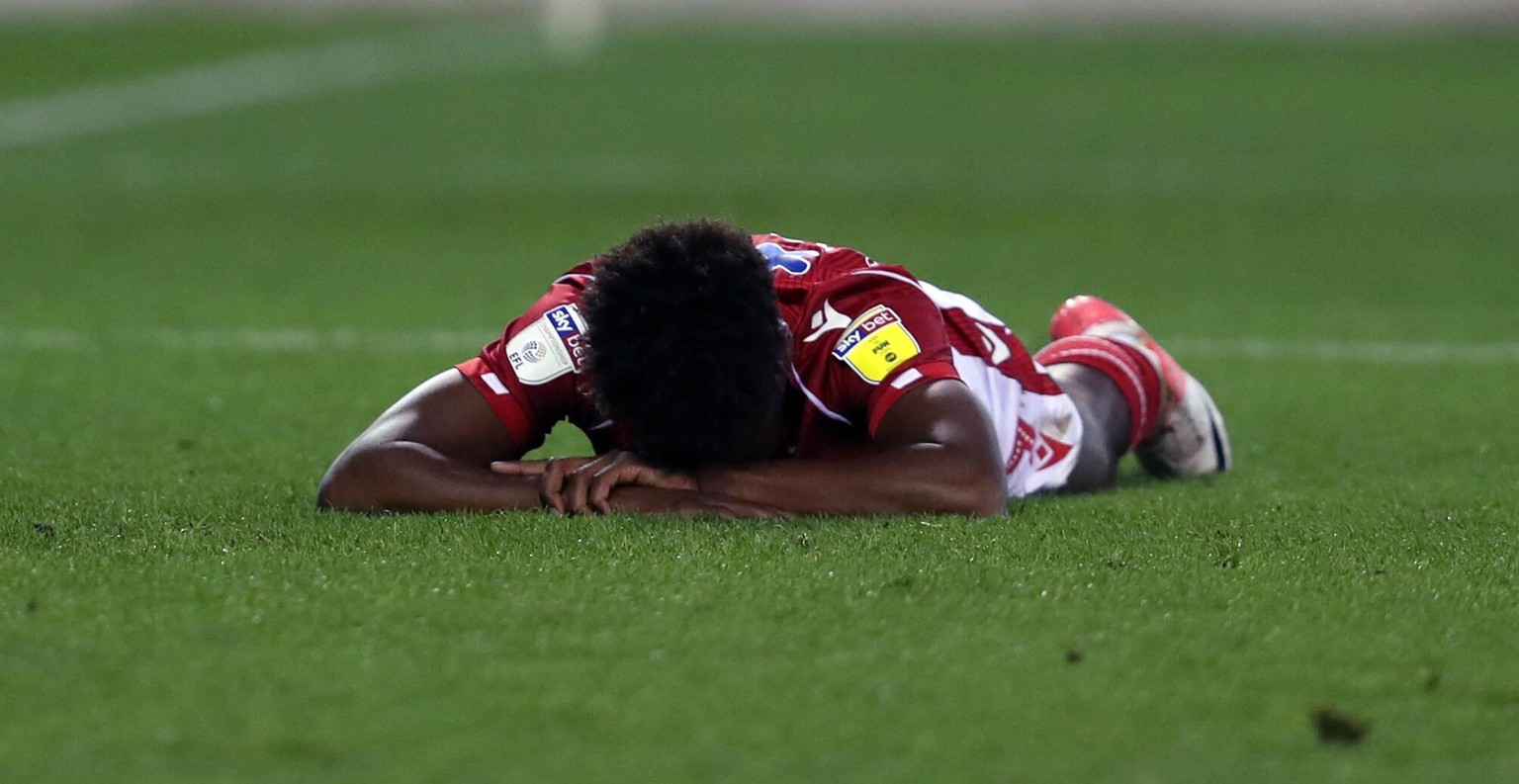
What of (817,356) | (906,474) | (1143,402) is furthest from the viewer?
(1143,402)

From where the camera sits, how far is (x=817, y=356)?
404cm

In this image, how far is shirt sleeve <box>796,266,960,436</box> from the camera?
156 inches

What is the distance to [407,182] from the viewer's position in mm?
12703

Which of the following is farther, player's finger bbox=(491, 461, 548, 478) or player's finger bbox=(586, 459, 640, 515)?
player's finger bbox=(491, 461, 548, 478)

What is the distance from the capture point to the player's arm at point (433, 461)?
3.90m

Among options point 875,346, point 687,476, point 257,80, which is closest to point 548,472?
point 687,476

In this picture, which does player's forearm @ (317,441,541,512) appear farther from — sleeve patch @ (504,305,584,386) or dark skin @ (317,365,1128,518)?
sleeve patch @ (504,305,584,386)

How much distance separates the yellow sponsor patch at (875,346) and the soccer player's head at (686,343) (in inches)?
8.3

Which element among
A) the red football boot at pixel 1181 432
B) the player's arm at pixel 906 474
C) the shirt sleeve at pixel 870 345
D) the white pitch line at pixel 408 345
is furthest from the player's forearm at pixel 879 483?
the white pitch line at pixel 408 345

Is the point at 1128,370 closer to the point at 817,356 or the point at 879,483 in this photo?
the point at 817,356

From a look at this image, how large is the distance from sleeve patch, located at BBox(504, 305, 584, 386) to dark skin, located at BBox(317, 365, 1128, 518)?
11 centimetres

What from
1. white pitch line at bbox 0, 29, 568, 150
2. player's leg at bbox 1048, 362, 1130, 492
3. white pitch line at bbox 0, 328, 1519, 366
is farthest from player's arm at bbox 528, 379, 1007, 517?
white pitch line at bbox 0, 29, 568, 150

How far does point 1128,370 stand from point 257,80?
14.4m

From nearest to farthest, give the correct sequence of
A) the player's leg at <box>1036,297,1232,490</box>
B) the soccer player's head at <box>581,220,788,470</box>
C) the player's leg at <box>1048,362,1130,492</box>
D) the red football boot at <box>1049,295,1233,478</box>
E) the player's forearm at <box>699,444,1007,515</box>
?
1. the soccer player's head at <box>581,220,788,470</box>
2. the player's forearm at <box>699,444,1007,515</box>
3. the player's leg at <box>1048,362,1130,492</box>
4. the player's leg at <box>1036,297,1232,490</box>
5. the red football boot at <box>1049,295,1233,478</box>
